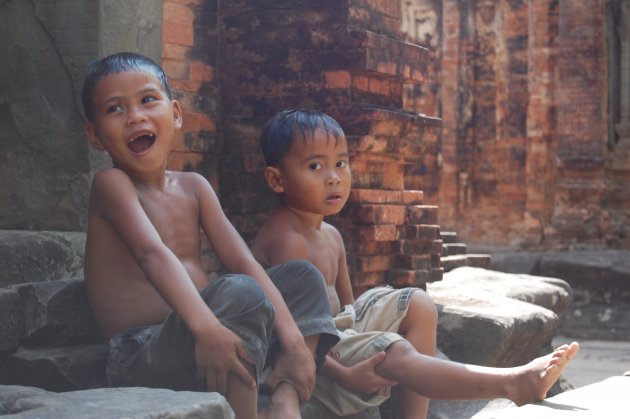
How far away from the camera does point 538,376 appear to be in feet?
8.96

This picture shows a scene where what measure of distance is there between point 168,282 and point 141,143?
507mm

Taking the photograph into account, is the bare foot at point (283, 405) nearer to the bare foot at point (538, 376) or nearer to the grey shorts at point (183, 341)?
the grey shorts at point (183, 341)

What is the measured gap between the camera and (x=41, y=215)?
3.40 meters

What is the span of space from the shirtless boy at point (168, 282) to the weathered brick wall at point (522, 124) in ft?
23.3

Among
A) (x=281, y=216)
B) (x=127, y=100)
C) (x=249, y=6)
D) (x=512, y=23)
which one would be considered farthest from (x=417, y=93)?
(x=127, y=100)

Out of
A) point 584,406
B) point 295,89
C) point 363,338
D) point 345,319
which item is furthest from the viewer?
point 295,89

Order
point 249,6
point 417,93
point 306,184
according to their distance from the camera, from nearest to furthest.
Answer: point 306,184 < point 249,6 < point 417,93

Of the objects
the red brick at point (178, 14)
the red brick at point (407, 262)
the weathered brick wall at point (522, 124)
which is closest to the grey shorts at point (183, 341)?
the red brick at point (178, 14)

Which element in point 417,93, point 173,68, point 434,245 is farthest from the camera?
point 417,93

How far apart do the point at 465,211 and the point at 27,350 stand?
8.03m

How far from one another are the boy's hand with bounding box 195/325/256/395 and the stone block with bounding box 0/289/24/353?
660 mm

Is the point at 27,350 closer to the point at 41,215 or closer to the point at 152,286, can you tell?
the point at 152,286

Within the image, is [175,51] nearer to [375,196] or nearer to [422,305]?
[375,196]

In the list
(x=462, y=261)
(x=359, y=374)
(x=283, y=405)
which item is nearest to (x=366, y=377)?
(x=359, y=374)
